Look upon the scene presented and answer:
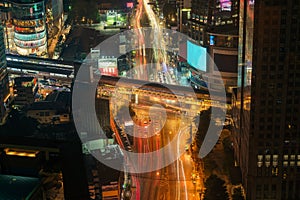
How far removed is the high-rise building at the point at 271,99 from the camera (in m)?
7.69

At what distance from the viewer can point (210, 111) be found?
11789mm

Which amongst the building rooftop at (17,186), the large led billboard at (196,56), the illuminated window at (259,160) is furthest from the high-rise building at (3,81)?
the building rooftop at (17,186)

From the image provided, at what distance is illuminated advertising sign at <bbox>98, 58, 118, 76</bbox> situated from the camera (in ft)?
46.6

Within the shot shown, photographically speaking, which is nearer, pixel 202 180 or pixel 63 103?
pixel 202 180

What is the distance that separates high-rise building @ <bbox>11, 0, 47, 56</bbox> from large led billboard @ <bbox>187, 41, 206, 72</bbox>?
4089mm

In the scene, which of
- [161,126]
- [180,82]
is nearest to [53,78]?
[180,82]

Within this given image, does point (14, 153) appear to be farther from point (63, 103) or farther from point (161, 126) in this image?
point (63, 103)

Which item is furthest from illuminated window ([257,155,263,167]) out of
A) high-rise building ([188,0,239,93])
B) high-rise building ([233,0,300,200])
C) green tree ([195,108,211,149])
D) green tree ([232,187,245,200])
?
high-rise building ([188,0,239,93])

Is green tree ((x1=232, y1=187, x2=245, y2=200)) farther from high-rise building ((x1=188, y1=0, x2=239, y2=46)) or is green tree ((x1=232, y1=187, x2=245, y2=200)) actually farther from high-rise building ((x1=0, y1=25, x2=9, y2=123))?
high-rise building ((x1=0, y1=25, x2=9, y2=123))

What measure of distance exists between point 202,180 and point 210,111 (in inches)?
120

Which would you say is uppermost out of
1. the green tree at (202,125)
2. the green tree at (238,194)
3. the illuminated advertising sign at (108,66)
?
the illuminated advertising sign at (108,66)

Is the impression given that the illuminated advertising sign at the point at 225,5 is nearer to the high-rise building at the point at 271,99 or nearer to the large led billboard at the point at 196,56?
the large led billboard at the point at 196,56

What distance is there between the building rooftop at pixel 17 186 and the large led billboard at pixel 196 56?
10.2 m

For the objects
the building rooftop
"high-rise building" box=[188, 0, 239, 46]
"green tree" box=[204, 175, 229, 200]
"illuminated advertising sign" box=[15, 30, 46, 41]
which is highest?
the building rooftop
